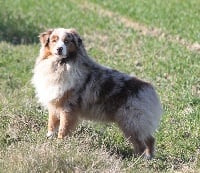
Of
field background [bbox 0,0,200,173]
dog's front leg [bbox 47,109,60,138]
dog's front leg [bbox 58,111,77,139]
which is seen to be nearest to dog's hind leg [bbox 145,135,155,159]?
field background [bbox 0,0,200,173]

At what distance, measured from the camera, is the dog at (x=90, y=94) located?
8.01 m

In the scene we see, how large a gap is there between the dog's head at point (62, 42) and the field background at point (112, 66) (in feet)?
3.79

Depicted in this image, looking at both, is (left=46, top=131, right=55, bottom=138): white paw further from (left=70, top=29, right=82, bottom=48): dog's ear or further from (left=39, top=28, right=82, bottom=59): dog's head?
(left=70, top=29, right=82, bottom=48): dog's ear

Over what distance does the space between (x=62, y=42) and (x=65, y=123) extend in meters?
1.13

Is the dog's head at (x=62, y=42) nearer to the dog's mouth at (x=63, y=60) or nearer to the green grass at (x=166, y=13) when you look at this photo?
the dog's mouth at (x=63, y=60)

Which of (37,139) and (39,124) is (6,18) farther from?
(37,139)

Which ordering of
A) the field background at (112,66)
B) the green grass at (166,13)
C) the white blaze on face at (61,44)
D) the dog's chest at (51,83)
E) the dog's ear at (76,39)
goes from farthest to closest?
the green grass at (166,13)
the dog's chest at (51,83)
the dog's ear at (76,39)
the white blaze on face at (61,44)
the field background at (112,66)

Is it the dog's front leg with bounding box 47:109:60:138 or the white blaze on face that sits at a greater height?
the white blaze on face

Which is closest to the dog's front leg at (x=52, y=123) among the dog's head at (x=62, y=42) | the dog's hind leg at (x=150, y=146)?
the dog's head at (x=62, y=42)

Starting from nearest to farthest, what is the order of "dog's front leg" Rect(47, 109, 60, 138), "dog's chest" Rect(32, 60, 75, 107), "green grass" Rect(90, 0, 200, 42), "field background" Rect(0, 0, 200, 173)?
"field background" Rect(0, 0, 200, 173) → "dog's chest" Rect(32, 60, 75, 107) → "dog's front leg" Rect(47, 109, 60, 138) → "green grass" Rect(90, 0, 200, 42)

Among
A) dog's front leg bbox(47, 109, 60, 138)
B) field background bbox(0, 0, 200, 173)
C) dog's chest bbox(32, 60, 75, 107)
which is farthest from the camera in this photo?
dog's front leg bbox(47, 109, 60, 138)

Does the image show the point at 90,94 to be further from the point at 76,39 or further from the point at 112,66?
the point at 112,66

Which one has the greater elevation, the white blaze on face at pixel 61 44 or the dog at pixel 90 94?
the white blaze on face at pixel 61 44

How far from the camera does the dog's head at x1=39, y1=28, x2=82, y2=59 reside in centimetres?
795
